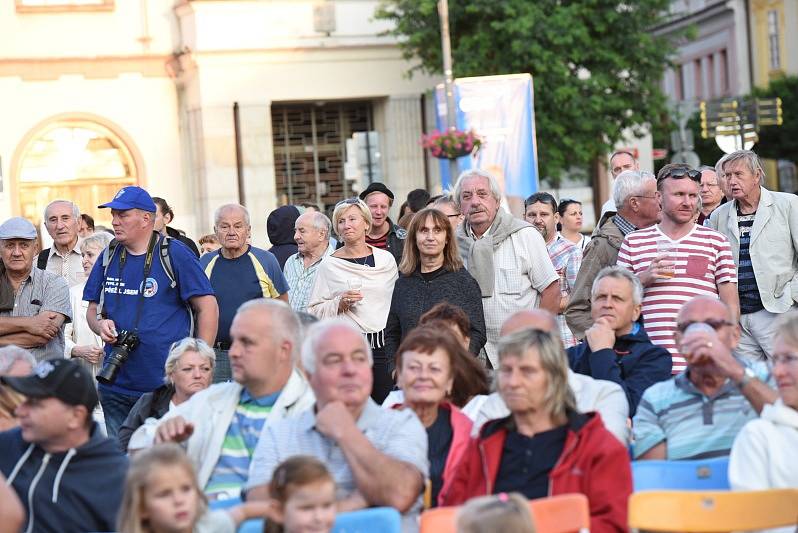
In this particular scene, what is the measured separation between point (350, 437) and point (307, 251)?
6.66 m

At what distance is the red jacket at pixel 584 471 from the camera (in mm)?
6617

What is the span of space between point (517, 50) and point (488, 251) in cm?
2109

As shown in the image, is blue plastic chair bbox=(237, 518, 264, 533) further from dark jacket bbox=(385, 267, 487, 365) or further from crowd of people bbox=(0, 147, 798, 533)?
dark jacket bbox=(385, 267, 487, 365)

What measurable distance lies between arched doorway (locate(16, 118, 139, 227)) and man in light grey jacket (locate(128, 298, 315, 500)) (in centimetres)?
2528

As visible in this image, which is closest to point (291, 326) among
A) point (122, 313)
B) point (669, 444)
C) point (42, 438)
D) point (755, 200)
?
point (42, 438)

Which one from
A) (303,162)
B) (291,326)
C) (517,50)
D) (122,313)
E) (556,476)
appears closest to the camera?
(556,476)

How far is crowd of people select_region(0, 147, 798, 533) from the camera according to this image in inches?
262

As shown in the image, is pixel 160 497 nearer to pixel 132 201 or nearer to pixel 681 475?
pixel 681 475

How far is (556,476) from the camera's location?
671 cm

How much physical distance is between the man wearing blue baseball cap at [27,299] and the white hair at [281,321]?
426 cm

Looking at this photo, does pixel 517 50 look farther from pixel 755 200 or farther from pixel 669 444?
pixel 669 444

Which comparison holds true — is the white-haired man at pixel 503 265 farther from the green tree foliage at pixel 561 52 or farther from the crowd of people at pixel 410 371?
the green tree foliage at pixel 561 52

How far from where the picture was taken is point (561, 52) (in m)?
32.6

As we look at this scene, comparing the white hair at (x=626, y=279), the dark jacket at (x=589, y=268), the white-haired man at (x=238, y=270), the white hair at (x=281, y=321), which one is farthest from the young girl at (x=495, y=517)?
the white-haired man at (x=238, y=270)
